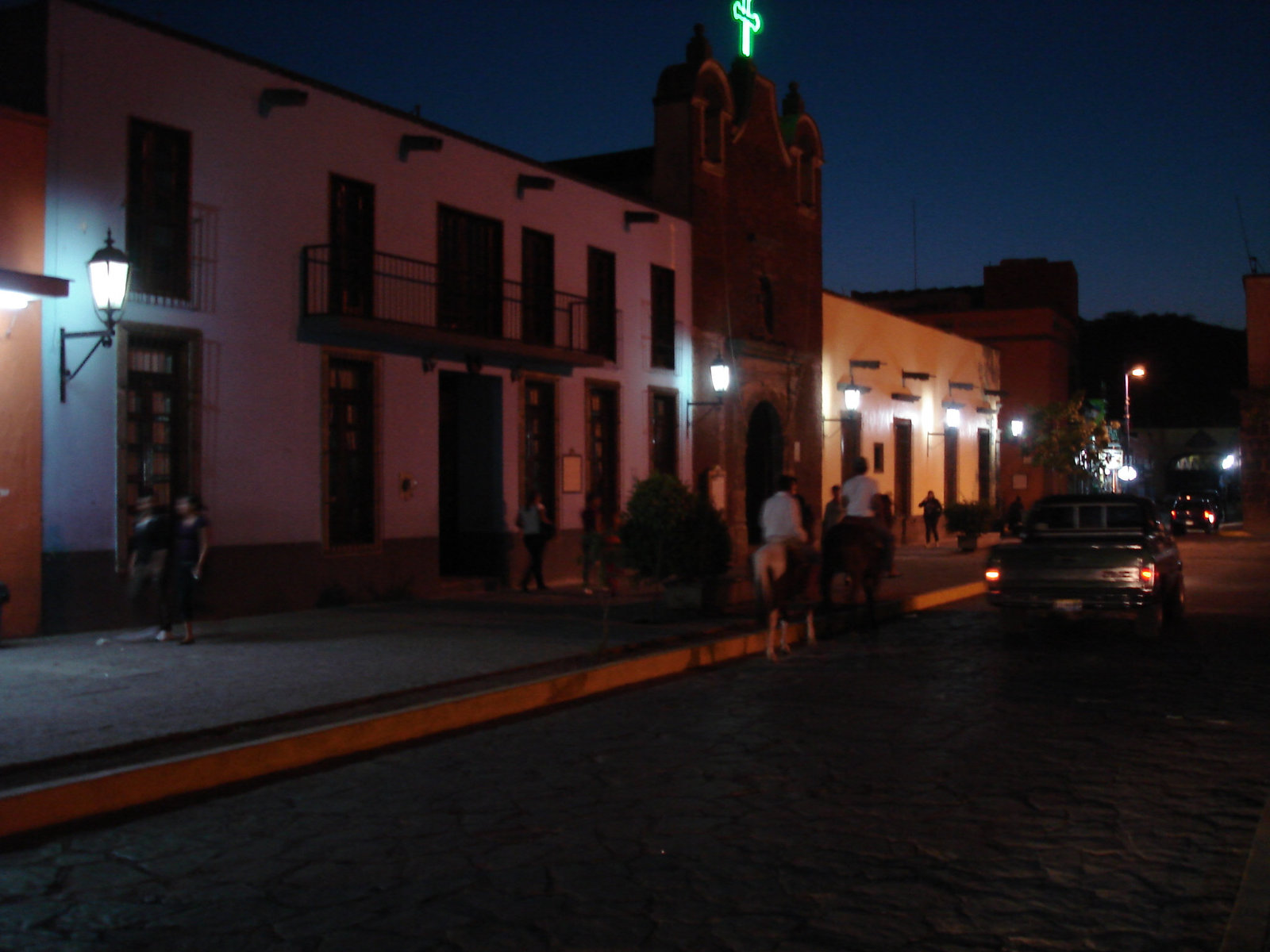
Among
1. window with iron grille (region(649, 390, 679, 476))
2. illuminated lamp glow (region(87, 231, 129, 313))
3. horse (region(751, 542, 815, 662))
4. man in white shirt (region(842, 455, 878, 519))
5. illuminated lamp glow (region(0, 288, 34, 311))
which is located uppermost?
illuminated lamp glow (region(87, 231, 129, 313))

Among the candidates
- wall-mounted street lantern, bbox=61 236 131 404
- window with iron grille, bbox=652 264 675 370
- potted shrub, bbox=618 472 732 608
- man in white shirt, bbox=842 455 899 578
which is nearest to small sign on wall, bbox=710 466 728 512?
window with iron grille, bbox=652 264 675 370

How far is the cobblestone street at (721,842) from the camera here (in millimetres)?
4793

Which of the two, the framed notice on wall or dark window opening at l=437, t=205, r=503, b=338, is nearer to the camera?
dark window opening at l=437, t=205, r=503, b=338

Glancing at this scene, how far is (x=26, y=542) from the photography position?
1295 cm

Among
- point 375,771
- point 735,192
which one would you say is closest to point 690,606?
point 375,771

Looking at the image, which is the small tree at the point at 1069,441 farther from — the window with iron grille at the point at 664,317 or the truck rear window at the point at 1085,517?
the truck rear window at the point at 1085,517

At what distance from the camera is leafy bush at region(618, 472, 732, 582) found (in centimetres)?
1495

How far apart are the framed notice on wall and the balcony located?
147 centimetres

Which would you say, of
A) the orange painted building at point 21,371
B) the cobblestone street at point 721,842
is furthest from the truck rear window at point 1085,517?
the orange painted building at point 21,371

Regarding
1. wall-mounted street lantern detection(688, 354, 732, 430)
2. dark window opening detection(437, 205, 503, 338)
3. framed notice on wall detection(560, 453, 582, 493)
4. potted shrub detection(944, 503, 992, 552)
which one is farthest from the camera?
potted shrub detection(944, 503, 992, 552)

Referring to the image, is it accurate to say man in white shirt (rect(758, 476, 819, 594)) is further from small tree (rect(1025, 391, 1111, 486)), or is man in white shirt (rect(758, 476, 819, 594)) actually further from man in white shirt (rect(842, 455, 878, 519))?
small tree (rect(1025, 391, 1111, 486))

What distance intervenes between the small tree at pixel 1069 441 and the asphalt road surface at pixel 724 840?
36.0 metres

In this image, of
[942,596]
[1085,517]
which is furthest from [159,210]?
[942,596]

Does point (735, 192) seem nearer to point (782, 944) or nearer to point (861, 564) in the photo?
point (861, 564)
